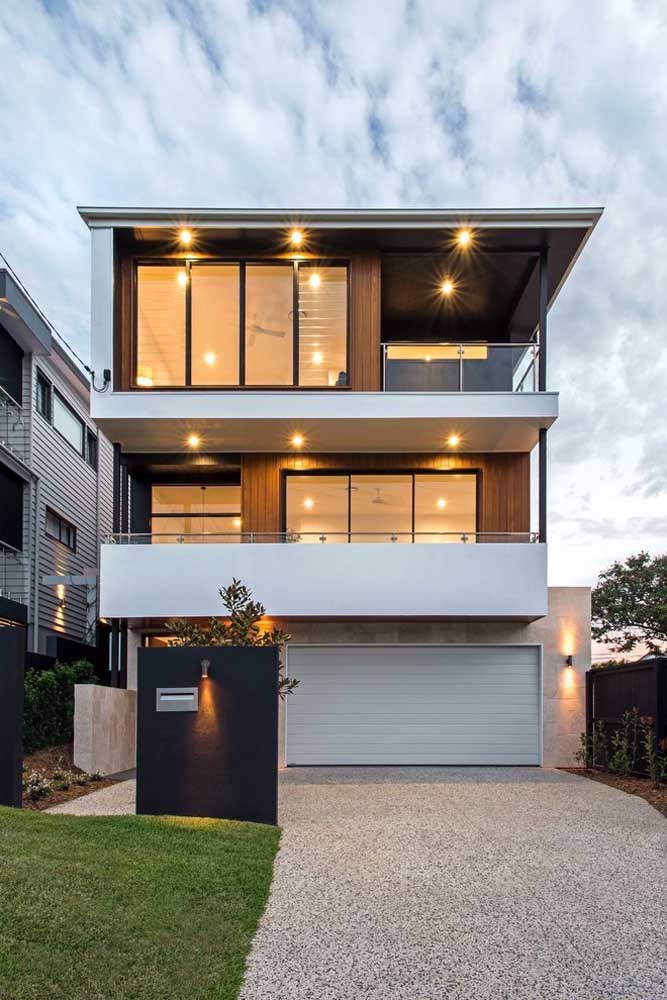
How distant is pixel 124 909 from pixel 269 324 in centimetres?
1044

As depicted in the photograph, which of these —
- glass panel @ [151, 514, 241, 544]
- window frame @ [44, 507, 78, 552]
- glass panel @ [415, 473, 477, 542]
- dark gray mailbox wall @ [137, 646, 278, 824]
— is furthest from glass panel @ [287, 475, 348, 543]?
window frame @ [44, 507, 78, 552]

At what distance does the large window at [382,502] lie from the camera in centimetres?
1404

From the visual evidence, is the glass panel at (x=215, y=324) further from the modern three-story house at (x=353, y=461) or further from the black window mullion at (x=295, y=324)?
the black window mullion at (x=295, y=324)

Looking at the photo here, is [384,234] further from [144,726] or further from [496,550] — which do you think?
[144,726]

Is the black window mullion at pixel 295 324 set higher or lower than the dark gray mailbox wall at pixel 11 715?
higher

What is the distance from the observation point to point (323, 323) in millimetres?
13633

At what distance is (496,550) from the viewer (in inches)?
488

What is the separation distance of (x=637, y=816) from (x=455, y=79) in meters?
11.6

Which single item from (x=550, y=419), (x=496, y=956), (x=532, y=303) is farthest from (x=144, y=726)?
(x=532, y=303)

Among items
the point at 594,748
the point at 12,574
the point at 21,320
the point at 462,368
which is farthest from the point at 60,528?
the point at 594,748

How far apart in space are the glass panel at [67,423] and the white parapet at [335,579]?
7609 millimetres

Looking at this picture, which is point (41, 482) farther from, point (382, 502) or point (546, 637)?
point (546, 637)

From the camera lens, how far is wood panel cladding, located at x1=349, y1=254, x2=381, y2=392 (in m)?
13.4

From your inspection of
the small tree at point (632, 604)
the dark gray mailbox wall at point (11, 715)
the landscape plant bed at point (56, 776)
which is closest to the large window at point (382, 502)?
the landscape plant bed at point (56, 776)
